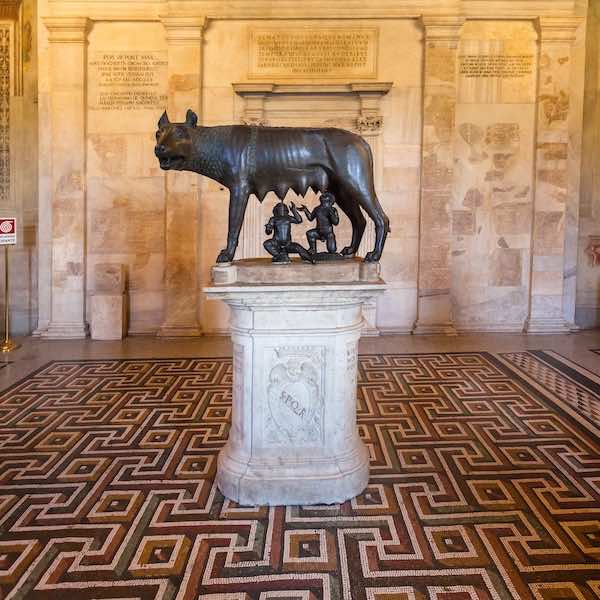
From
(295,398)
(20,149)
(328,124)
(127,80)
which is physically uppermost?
(127,80)

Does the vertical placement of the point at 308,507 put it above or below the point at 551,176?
below

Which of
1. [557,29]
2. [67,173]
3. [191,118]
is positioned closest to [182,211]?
[67,173]

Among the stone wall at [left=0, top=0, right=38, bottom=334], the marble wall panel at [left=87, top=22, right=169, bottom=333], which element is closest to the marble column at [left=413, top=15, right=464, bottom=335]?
the marble wall panel at [left=87, top=22, right=169, bottom=333]

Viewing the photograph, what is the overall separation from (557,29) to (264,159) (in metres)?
6.61

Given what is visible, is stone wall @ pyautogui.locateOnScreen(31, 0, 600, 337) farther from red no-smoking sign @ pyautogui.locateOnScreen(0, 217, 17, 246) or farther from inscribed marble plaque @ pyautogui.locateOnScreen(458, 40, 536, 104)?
red no-smoking sign @ pyautogui.locateOnScreen(0, 217, 17, 246)

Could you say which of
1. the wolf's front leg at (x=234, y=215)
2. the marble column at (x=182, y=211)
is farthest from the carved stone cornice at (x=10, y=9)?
the wolf's front leg at (x=234, y=215)

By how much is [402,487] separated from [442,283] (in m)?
4.95

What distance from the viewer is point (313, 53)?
319 inches

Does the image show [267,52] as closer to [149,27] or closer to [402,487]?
[149,27]

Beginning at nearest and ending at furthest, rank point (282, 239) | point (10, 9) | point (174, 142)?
1. point (174, 142)
2. point (282, 239)
3. point (10, 9)

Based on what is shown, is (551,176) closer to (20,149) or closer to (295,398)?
(295,398)

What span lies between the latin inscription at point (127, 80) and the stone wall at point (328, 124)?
0.03 m

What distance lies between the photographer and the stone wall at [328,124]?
802 centimetres

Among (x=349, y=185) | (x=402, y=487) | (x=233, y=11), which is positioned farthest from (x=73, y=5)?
(x=402, y=487)
